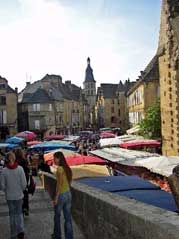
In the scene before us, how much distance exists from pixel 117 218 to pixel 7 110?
2929 inches

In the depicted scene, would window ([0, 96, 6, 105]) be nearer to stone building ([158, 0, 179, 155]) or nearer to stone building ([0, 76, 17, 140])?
stone building ([0, 76, 17, 140])

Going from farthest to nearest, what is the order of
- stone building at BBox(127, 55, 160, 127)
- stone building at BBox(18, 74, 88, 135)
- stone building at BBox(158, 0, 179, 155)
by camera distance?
stone building at BBox(18, 74, 88, 135) < stone building at BBox(127, 55, 160, 127) < stone building at BBox(158, 0, 179, 155)

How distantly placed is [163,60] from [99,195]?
2009 cm

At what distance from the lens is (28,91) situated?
91938mm

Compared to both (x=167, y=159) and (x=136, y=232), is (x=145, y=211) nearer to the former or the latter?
(x=136, y=232)

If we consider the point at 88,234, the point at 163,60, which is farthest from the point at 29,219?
the point at 163,60

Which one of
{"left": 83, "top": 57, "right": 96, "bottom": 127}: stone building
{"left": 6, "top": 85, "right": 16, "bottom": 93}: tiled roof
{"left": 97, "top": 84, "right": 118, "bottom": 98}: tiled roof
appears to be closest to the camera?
{"left": 6, "top": 85, "right": 16, "bottom": 93}: tiled roof

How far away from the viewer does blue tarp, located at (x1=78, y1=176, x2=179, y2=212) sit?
8.16m

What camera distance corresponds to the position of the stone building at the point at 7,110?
77938 mm

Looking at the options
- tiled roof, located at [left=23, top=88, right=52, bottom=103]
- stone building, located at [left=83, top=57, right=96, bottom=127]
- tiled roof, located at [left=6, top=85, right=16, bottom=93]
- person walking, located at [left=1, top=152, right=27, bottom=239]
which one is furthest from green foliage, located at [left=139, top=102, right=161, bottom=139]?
stone building, located at [left=83, top=57, right=96, bottom=127]

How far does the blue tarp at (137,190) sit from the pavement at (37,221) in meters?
1.05

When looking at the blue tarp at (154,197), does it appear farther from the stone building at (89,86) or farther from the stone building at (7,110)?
the stone building at (89,86)

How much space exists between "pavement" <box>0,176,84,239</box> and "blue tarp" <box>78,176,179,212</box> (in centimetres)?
105

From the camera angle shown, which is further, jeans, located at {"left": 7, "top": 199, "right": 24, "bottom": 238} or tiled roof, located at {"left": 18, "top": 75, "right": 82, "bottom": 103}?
tiled roof, located at {"left": 18, "top": 75, "right": 82, "bottom": 103}
